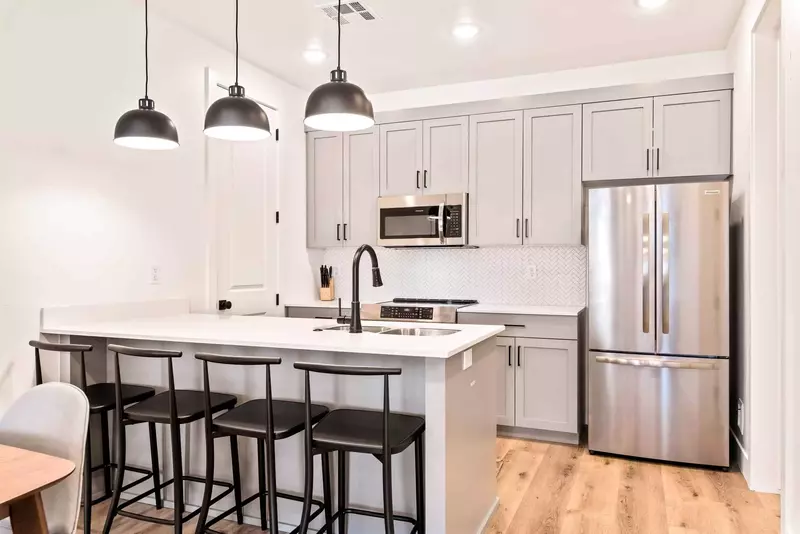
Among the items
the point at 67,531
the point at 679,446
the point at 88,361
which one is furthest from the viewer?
the point at 679,446

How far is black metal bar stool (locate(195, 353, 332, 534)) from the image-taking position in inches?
83.4

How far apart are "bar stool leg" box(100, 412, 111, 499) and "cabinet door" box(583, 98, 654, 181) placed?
343 centimetres

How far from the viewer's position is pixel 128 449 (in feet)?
9.53

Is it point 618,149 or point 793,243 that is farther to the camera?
point 618,149

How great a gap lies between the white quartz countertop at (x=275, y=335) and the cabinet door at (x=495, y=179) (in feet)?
5.52

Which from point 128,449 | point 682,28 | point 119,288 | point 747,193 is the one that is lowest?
point 128,449

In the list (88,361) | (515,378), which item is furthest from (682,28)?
(88,361)

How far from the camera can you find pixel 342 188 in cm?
489

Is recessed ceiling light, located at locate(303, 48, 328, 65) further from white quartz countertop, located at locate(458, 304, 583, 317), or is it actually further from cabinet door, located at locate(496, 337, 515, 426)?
cabinet door, located at locate(496, 337, 515, 426)

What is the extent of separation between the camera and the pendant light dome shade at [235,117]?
8.06ft

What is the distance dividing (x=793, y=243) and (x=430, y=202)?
2797mm

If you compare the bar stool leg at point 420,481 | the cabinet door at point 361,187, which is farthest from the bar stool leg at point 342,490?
the cabinet door at point 361,187

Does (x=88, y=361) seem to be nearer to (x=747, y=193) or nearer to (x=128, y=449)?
(x=128, y=449)

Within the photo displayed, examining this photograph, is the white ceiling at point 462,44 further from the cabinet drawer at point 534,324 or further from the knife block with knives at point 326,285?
the cabinet drawer at point 534,324
